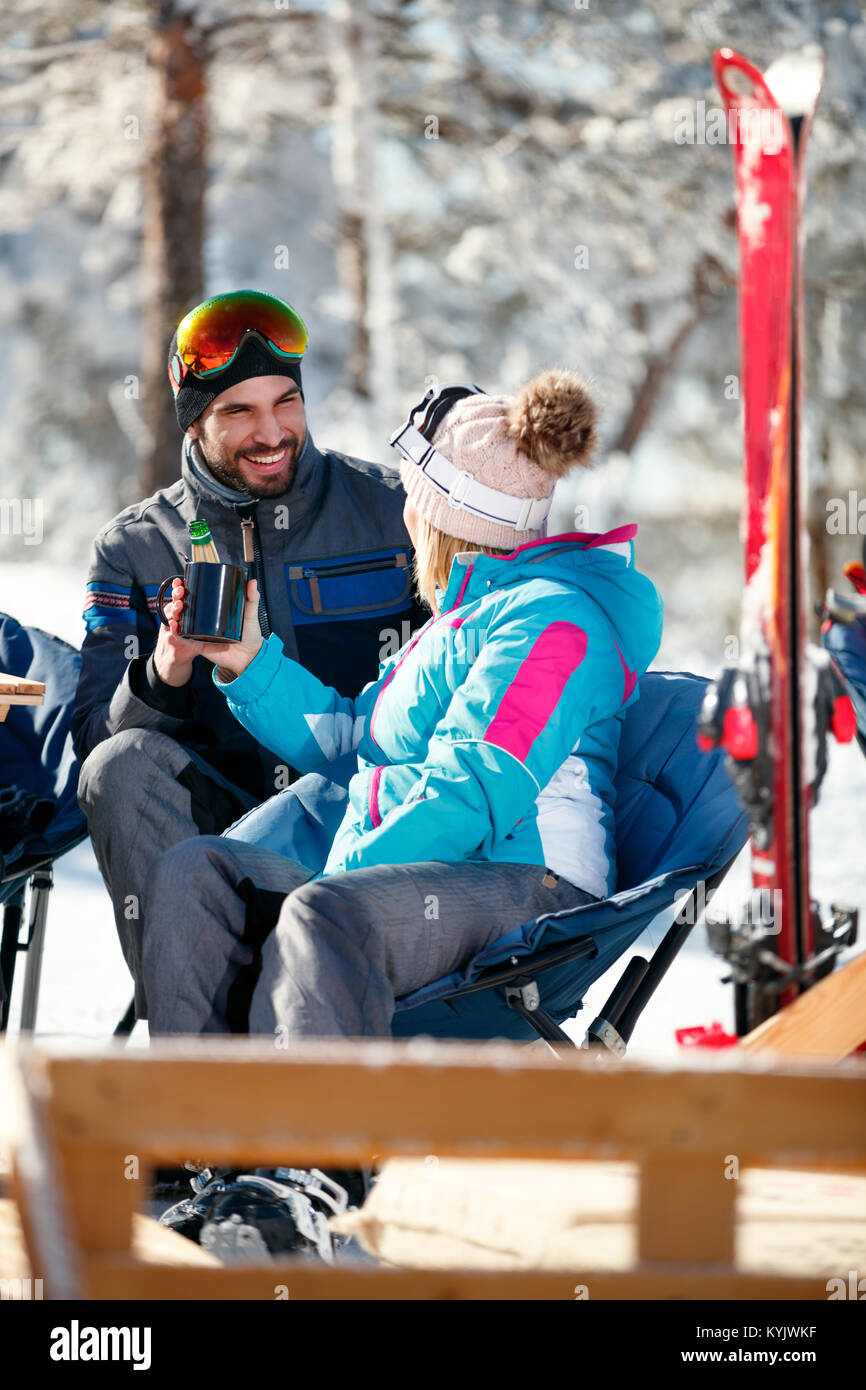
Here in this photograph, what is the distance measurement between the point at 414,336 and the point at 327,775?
43.1 ft

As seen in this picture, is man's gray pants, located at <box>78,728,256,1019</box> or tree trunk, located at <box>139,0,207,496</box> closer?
man's gray pants, located at <box>78,728,256,1019</box>

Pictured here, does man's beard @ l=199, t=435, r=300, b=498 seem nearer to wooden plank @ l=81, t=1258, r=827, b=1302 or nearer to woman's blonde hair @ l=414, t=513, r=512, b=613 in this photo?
woman's blonde hair @ l=414, t=513, r=512, b=613

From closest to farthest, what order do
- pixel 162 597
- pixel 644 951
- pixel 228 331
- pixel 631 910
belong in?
pixel 631 910 → pixel 162 597 → pixel 228 331 → pixel 644 951

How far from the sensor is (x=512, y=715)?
245cm

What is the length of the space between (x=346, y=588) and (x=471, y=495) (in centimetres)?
73

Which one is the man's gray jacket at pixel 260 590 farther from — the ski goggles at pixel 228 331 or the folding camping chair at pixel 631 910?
the folding camping chair at pixel 631 910

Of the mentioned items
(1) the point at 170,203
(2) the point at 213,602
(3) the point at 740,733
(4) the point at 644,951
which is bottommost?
(4) the point at 644,951

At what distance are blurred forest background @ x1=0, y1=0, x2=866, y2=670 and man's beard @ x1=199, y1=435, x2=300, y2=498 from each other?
6602mm

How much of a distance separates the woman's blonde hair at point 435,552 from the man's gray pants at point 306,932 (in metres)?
0.56

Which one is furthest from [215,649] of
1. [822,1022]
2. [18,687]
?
[822,1022]

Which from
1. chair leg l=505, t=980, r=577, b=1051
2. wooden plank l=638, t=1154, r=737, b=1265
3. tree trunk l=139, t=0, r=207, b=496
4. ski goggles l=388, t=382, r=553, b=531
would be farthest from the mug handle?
tree trunk l=139, t=0, r=207, b=496

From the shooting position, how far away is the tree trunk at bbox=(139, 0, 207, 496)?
1047cm

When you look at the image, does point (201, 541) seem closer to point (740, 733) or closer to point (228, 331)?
point (228, 331)
